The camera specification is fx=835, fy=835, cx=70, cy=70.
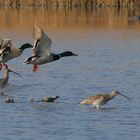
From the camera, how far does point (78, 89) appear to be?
16.1 m

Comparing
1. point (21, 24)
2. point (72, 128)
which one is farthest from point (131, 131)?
point (21, 24)

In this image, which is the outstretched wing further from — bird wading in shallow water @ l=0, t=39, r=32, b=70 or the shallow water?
bird wading in shallow water @ l=0, t=39, r=32, b=70

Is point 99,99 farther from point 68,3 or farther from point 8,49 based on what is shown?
point 68,3

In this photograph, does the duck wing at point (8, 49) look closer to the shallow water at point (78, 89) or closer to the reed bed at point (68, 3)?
the shallow water at point (78, 89)

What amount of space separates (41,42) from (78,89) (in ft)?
4.41

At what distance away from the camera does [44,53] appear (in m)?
15.9

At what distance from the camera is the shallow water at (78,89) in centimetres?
1168

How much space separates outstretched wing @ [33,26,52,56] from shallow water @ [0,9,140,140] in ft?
2.45

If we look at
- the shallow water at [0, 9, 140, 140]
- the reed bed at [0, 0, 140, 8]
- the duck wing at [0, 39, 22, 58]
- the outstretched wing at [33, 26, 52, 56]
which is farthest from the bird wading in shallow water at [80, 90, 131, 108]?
the reed bed at [0, 0, 140, 8]

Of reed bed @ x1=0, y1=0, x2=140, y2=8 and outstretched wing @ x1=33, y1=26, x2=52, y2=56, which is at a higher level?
outstretched wing @ x1=33, y1=26, x2=52, y2=56

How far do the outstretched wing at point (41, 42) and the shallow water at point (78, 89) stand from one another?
75 cm

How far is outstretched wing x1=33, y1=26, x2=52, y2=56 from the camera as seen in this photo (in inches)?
591

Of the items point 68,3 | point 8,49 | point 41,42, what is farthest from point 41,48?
point 68,3

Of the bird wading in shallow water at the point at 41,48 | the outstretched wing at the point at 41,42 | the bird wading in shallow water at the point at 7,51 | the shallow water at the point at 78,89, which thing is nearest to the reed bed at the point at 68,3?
the shallow water at the point at 78,89
